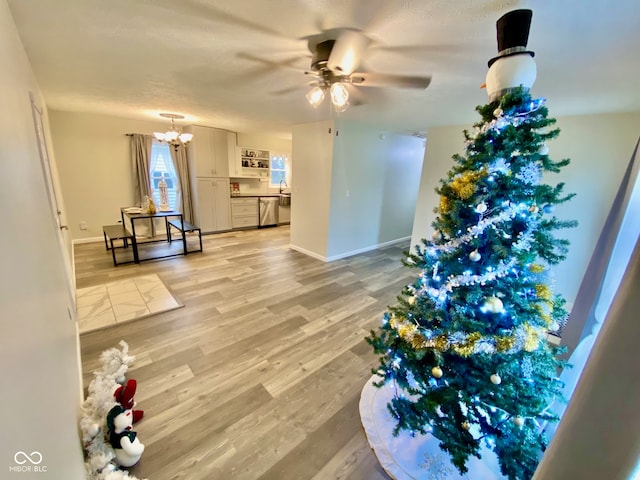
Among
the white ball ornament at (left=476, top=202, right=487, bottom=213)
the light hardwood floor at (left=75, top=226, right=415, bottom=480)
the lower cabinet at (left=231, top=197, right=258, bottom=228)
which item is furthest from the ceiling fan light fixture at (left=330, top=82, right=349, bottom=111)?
the lower cabinet at (left=231, top=197, right=258, bottom=228)

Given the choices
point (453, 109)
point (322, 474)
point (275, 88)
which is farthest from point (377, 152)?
point (322, 474)

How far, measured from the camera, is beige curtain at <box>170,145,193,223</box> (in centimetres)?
551

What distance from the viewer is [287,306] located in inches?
116

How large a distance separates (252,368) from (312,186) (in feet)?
10.2

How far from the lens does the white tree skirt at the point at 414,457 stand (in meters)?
1.35

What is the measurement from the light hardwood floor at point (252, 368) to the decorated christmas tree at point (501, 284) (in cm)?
68

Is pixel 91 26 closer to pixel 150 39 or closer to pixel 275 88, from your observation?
pixel 150 39

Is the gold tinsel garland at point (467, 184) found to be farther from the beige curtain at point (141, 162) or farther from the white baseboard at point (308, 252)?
the beige curtain at point (141, 162)

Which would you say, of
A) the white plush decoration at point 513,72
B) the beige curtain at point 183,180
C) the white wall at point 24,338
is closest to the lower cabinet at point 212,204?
the beige curtain at point 183,180

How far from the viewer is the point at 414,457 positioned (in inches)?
56.0

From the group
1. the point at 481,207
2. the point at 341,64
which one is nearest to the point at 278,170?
the point at 341,64

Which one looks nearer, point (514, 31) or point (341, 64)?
point (514, 31)

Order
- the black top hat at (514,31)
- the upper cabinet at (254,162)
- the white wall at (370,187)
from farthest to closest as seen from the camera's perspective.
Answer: the upper cabinet at (254,162), the white wall at (370,187), the black top hat at (514,31)

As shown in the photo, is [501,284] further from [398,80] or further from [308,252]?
[308,252]
